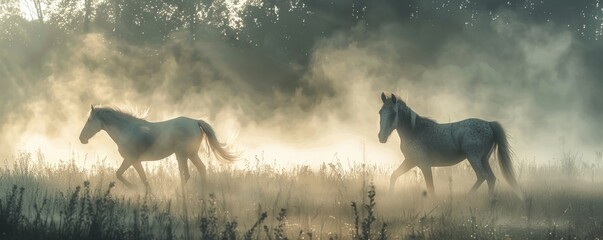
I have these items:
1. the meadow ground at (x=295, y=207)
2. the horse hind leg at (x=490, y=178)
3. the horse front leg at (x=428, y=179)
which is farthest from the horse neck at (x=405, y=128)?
the horse hind leg at (x=490, y=178)

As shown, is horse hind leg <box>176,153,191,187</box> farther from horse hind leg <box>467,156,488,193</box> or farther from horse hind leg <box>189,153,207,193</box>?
horse hind leg <box>467,156,488,193</box>

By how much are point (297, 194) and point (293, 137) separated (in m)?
22.3

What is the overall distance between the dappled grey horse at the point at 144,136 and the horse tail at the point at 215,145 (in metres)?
0.14

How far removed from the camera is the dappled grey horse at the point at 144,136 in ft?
49.7

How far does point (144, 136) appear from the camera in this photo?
50.0ft

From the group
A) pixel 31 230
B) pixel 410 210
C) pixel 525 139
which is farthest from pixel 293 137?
pixel 31 230

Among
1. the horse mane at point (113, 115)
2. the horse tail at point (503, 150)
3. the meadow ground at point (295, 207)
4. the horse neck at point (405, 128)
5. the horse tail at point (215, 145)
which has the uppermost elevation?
the horse mane at point (113, 115)

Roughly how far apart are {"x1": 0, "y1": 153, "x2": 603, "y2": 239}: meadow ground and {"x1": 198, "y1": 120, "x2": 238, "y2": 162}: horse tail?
0.34 metres

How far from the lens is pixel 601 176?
19.5 meters

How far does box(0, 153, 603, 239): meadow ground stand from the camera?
851cm

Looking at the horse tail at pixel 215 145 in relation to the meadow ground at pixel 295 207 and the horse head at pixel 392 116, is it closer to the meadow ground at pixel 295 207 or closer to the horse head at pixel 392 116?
the meadow ground at pixel 295 207

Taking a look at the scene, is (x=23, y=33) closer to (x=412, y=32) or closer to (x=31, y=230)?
(x=412, y=32)

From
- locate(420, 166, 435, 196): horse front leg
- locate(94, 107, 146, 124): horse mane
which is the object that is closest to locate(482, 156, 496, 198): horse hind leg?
locate(420, 166, 435, 196): horse front leg

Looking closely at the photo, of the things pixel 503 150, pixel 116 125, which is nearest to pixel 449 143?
pixel 503 150
